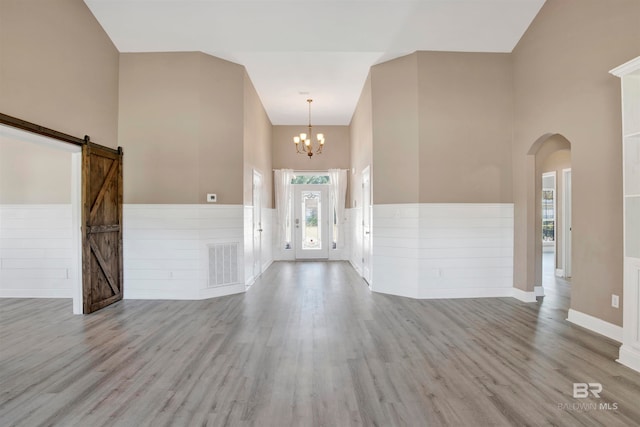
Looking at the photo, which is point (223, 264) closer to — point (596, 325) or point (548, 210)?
point (596, 325)

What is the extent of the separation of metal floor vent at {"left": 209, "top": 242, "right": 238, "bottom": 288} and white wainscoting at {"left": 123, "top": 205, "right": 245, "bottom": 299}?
80 millimetres

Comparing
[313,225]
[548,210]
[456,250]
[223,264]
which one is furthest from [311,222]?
[548,210]

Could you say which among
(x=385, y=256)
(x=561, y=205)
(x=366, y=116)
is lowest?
(x=385, y=256)

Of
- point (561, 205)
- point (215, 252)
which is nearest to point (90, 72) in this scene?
A: point (215, 252)

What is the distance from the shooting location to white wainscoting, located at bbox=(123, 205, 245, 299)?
16.0 ft

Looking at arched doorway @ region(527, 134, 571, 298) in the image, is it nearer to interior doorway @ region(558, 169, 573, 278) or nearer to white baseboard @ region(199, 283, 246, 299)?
interior doorway @ region(558, 169, 573, 278)

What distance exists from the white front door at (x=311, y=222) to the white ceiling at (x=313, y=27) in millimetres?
4105

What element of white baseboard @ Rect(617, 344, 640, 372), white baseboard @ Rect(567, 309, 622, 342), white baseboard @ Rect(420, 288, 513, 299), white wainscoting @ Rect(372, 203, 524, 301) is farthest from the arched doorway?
white baseboard @ Rect(617, 344, 640, 372)

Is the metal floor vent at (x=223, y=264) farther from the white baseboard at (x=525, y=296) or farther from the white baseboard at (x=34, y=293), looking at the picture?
the white baseboard at (x=525, y=296)

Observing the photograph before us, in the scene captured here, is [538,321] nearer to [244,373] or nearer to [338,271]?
[244,373]

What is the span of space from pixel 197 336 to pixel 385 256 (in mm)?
2952

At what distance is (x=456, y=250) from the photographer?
4.90 m

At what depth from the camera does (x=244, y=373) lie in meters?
2.65

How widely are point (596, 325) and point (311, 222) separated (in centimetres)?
643
